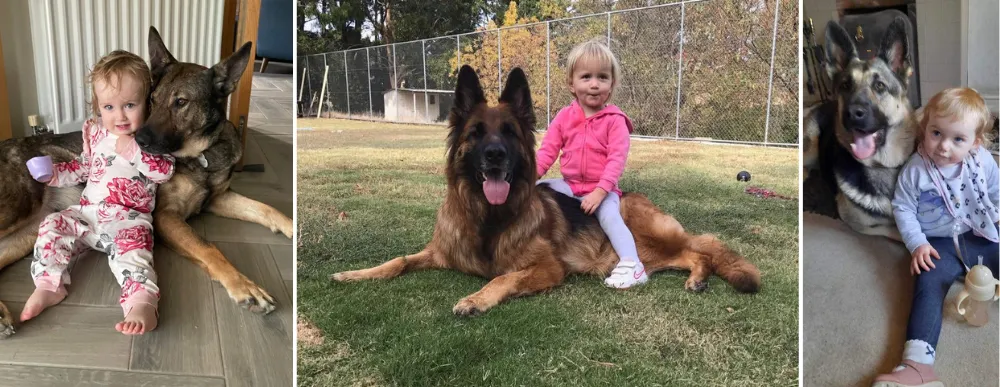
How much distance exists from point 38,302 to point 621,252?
1796 millimetres

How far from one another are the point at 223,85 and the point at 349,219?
1.36 metres

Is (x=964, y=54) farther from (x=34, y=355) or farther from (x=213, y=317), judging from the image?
(x=34, y=355)

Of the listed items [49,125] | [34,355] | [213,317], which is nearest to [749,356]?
[213,317]

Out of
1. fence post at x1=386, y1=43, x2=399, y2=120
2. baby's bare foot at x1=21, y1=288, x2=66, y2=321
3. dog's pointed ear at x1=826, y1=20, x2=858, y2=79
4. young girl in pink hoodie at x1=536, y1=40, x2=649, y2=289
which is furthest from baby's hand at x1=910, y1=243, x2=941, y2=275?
baby's bare foot at x1=21, y1=288, x2=66, y2=321

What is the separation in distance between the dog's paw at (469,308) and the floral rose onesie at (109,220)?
1069mm

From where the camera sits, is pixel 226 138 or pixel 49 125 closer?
pixel 226 138

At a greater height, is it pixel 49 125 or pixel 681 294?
pixel 49 125

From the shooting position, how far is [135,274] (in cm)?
208

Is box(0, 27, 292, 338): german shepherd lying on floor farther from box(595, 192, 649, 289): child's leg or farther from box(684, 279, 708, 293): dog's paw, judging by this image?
box(684, 279, 708, 293): dog's paw

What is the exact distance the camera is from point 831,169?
5.97ft

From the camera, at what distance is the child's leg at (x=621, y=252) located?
1639mm

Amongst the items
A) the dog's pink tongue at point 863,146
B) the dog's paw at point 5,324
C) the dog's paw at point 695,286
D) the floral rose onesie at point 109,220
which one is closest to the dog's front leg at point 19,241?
the floral rose onesie at point 109,220

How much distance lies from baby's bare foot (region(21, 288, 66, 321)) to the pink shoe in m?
2.51

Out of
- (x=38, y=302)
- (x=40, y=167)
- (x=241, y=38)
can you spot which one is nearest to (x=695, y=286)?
(x=38, y=302)
